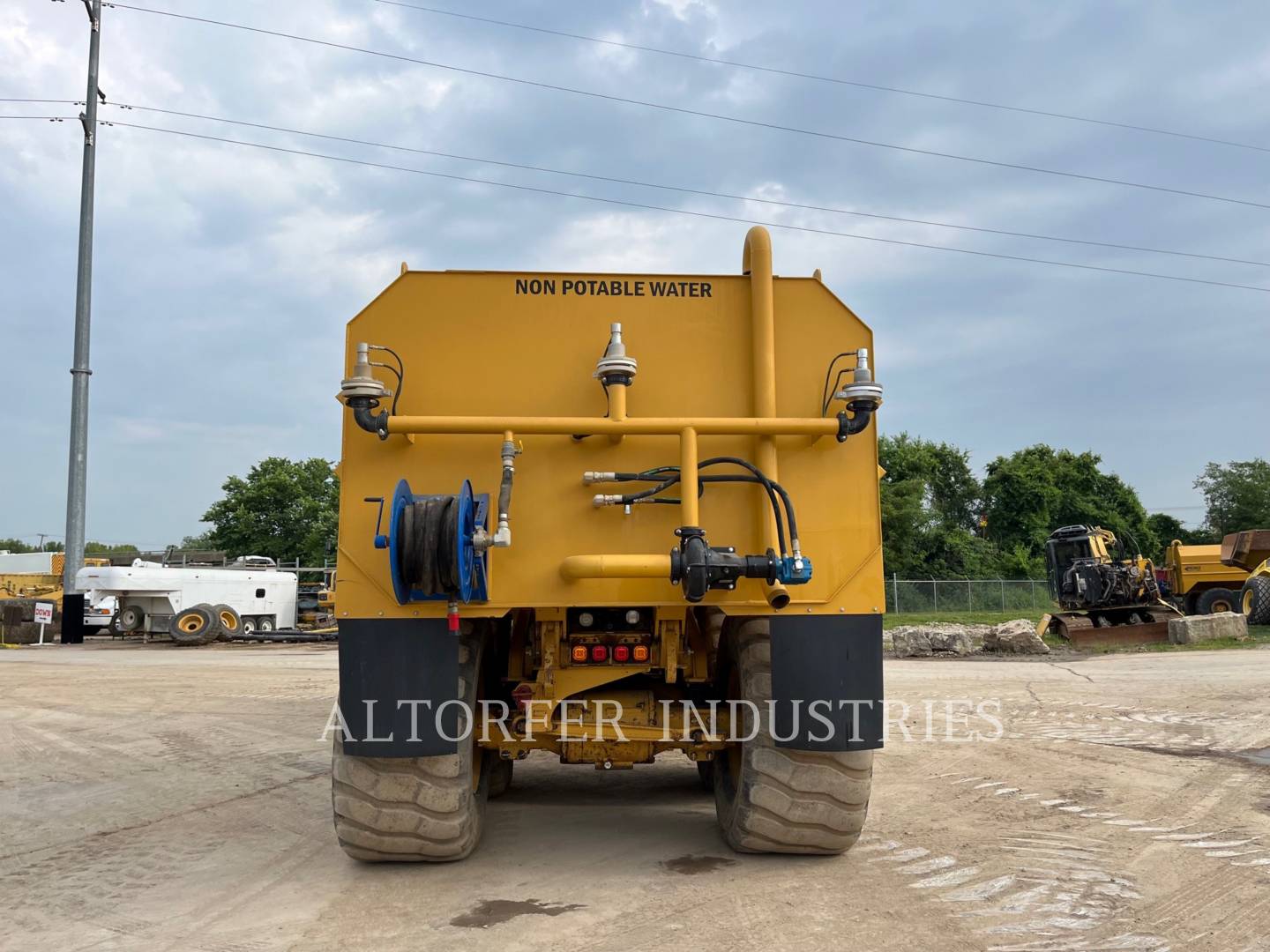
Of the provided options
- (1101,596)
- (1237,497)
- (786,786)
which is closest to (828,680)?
(786,786)

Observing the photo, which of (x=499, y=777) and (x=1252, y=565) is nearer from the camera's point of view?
(x=499, y=777)

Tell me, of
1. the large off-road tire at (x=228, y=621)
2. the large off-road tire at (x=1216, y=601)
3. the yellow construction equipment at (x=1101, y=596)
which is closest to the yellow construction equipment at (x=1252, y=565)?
the large off-road tire at (x=1216, y=601)

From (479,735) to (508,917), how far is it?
3.22ft

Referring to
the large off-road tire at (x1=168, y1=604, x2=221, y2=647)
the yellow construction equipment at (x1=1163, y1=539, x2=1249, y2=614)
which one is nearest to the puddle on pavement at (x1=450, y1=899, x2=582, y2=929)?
the large off-road tire at (x1=168, y1=604, x2=221, y2=647)

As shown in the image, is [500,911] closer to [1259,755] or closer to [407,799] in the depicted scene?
[407,799]

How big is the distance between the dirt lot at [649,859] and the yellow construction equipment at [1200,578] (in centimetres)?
1643

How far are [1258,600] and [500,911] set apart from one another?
890 inches

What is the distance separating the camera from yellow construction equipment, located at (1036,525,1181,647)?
20.0m

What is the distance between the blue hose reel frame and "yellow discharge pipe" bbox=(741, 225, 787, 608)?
4.20 ft

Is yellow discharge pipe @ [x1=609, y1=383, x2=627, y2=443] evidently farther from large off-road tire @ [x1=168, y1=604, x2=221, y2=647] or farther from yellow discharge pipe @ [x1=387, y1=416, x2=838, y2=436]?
large off-road tire @ [x1=168, y1=604, x2=221, y2=647]

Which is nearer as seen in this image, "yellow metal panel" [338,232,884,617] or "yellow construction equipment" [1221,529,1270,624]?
"yellow metal panel" [338,232,884,617]

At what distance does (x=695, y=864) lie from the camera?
4715mm

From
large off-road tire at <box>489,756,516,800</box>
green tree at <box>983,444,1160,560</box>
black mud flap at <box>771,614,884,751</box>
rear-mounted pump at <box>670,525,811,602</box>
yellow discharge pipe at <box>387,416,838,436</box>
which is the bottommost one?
large off-road tire at <box>489,756,516,800</box>

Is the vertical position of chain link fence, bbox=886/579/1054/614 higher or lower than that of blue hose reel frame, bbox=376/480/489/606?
lower
